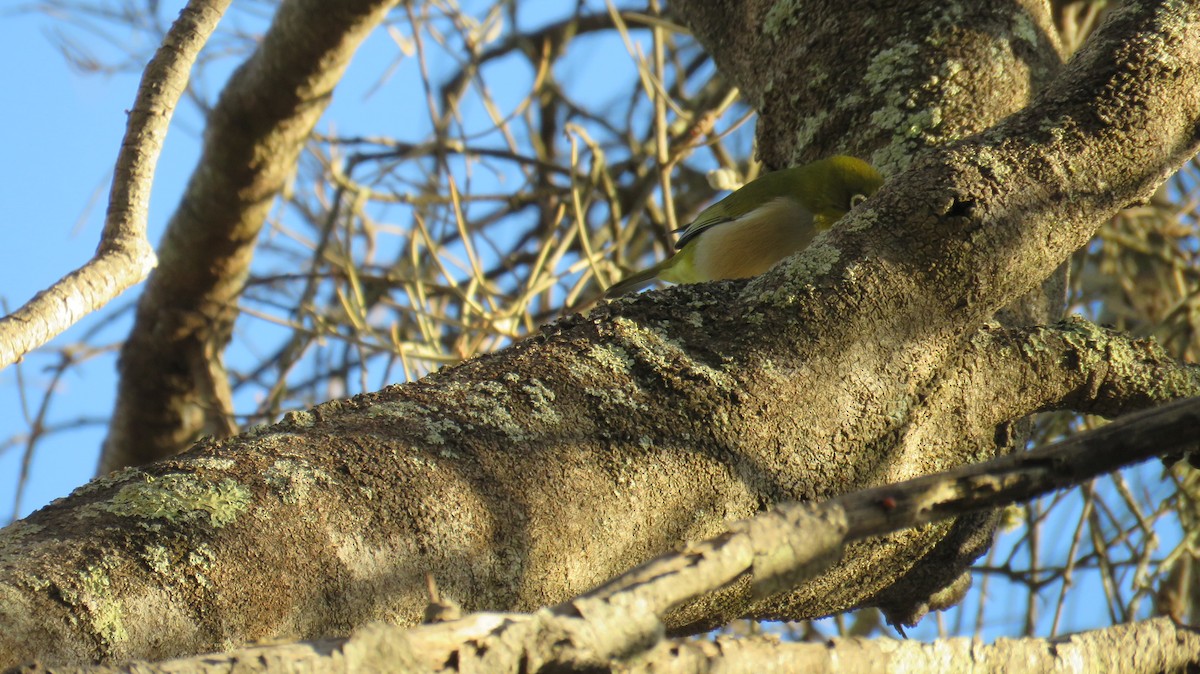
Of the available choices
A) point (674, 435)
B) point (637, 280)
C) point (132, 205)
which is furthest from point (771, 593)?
point (637, 280)

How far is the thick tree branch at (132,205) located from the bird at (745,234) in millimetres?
1940

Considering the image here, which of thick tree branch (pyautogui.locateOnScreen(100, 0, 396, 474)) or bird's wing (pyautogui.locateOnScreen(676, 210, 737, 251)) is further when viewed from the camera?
bird's wing (pyautogui.locateOnScreen(676, 210, 737, 251))

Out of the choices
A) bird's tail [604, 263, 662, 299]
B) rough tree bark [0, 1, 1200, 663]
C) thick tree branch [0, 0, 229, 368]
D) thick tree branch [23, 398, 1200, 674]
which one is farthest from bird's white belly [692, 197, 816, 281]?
thick tree branch [23, 398, 1200, 674]

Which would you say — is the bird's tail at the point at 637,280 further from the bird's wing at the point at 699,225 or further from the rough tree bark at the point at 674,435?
the rough tree bark at the point at 674,435

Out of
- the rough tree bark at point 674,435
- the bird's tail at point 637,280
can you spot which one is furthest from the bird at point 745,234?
the rough tree bark at point 674,435

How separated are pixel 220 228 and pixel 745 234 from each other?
178 centimetres

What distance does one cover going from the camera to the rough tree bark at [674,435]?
1158 millimetres

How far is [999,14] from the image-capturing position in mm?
2191

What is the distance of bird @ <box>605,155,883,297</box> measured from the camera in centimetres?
378

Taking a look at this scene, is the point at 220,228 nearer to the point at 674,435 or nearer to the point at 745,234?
the point at 745,234

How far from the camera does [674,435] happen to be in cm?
144

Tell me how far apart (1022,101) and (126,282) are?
1640 mm

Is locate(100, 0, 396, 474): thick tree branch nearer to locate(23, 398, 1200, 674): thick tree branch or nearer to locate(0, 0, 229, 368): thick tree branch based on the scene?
locate(0, 0, 229, 368): thick tree branch

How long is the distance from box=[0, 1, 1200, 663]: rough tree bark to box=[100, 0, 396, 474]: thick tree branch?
2.13 m
